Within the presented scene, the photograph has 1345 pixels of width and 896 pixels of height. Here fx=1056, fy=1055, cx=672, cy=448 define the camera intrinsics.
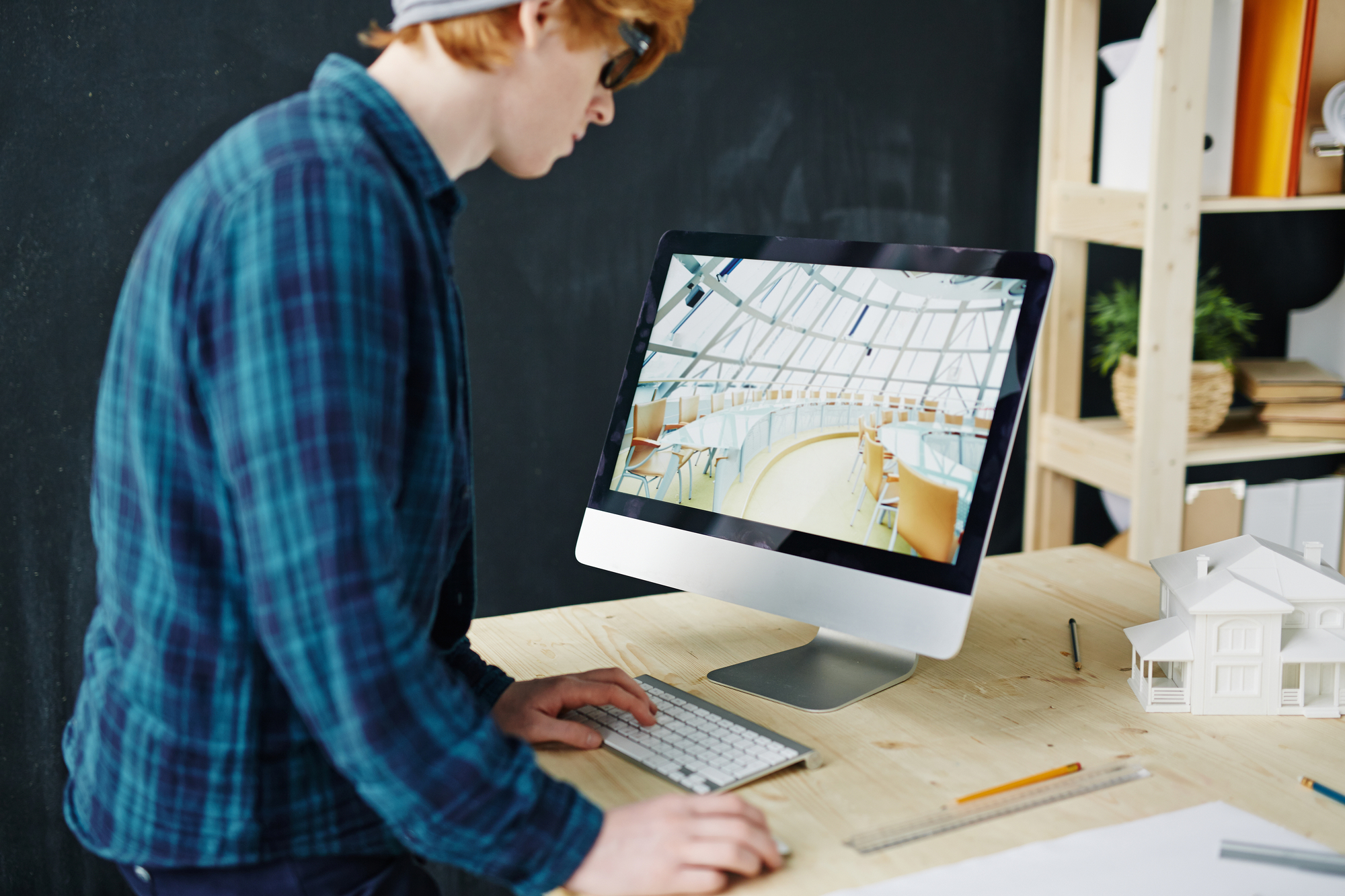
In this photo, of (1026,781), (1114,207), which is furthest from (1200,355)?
(1026,781)

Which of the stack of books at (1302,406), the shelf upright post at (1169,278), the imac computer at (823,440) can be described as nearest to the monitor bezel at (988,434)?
the imac computer at (823,440)

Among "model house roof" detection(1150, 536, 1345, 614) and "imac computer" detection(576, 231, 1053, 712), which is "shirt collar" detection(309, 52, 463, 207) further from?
"model house roof" detection(1150, 536, 1345, 614)

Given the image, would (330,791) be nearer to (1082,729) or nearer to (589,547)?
(589,547)

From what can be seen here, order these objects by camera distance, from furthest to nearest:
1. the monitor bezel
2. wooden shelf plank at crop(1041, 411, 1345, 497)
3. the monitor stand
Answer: wooden shelf plank at crop(1041, 411, 1345, 497) → the monitor stand → the monitor bezel

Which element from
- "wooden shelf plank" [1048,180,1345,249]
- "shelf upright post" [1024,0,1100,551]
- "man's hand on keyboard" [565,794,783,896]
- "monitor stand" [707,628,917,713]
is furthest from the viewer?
"shelf upright post" [1024,0,1100,551]

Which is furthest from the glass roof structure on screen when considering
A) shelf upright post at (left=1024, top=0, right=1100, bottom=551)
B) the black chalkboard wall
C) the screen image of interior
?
shelf upright post at (left=1024, top=0, right=1100, bottom=551)

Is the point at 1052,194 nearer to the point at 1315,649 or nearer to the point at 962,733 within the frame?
the point at 1315,649

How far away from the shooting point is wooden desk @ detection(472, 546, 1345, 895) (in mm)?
811

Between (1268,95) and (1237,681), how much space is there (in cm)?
141

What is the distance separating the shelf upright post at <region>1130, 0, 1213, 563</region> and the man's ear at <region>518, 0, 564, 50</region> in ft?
4.91

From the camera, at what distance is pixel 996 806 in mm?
838

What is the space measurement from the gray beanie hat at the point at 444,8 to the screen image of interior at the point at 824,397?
1.57 feet

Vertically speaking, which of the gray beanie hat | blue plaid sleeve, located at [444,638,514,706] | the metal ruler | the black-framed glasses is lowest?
the metal ruler

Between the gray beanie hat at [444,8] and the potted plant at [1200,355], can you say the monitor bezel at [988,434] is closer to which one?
the gray beanie hat at [444,8]
